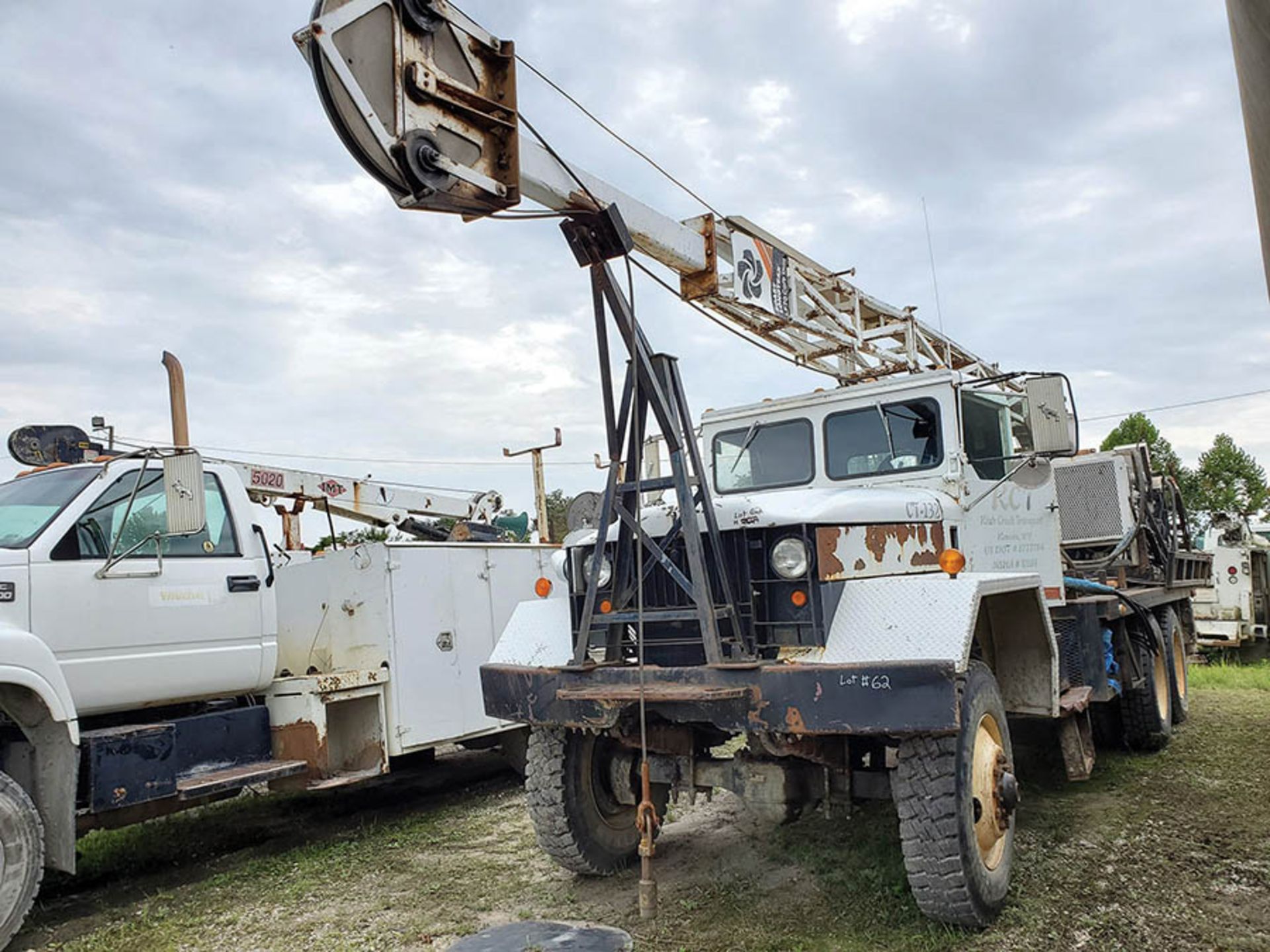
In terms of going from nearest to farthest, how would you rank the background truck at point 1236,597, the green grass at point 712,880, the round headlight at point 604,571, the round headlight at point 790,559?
the green grass at point 712,880, the round headlight at point 790,559, the round headlight at point 604,571, the background truck at point 1236,597

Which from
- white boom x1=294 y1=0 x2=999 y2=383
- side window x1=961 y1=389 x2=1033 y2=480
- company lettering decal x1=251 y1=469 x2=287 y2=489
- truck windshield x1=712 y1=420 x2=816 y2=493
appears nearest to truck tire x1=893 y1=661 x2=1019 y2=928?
side window x1=961 y1=389 x2=1033 y2=480

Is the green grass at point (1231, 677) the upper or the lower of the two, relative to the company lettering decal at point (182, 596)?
lower

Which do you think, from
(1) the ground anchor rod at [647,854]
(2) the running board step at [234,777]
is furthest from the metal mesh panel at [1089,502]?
(2) the running board step at [234,777]

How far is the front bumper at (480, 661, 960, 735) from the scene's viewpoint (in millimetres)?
3621

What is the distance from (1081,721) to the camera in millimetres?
5770

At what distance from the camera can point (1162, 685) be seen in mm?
7727

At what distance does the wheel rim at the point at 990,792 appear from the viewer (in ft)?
13.3

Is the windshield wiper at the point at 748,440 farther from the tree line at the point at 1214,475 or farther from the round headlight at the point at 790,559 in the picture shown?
the tree line at the point at 1214,475

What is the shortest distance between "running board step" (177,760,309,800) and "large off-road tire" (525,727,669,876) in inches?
65.1

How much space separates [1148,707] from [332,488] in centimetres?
655

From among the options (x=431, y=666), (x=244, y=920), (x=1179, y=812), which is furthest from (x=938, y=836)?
(x=431, y=666)

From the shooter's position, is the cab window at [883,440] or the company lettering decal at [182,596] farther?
the cab window at [883,440]

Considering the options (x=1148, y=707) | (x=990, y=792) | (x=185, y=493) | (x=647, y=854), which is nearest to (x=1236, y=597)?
(x=1148, y=707)

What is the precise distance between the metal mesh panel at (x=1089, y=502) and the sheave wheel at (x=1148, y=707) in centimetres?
87
